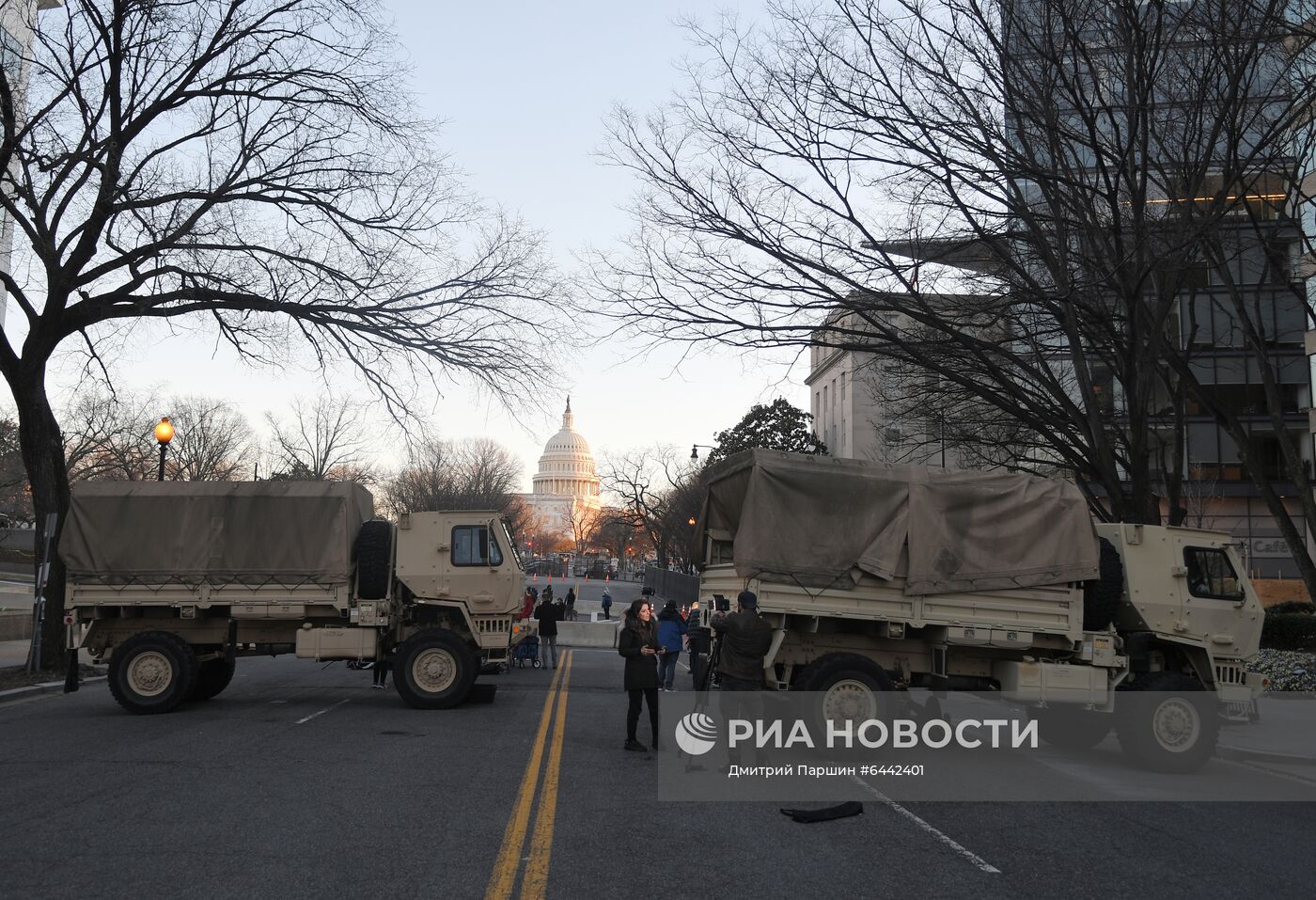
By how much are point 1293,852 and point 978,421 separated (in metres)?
15.4

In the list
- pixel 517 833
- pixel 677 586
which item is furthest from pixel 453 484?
pixel 517 833

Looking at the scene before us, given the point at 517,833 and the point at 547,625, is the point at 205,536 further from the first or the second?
the point at 547,625

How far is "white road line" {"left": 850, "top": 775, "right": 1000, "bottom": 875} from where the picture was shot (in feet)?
23.5

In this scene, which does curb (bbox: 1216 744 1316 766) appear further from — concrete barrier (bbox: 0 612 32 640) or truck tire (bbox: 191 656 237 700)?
concrete barrier (bbox: 0 612 32 640)

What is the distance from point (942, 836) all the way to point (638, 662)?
4.52 meters

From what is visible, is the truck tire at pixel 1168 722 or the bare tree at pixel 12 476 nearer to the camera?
the truck tire at pixel 1168 722

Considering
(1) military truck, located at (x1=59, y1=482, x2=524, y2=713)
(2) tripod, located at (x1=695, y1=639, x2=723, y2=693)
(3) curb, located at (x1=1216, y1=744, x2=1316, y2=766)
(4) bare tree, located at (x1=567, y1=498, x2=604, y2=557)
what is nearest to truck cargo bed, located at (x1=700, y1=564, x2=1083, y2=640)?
(2) tripod, located at (x1=695, y1=639, x2=723, y2=693)

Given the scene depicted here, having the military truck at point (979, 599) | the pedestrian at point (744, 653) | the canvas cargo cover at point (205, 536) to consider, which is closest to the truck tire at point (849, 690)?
the military truck at point (979, 599)

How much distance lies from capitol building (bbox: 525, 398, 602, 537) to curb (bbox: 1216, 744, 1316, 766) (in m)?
164

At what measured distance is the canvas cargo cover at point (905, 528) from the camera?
1181 cm

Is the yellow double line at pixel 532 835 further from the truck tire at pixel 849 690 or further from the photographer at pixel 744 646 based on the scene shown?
the truck tire at pixel 849 690

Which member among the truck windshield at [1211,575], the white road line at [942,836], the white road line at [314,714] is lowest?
the white road line at [314,714]

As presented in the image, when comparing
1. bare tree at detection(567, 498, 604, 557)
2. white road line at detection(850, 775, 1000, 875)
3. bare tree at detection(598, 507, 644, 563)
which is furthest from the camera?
bare tree at detection(567, 498, 604, 557)

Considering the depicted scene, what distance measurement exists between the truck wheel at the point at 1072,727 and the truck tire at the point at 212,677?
1173 cm
